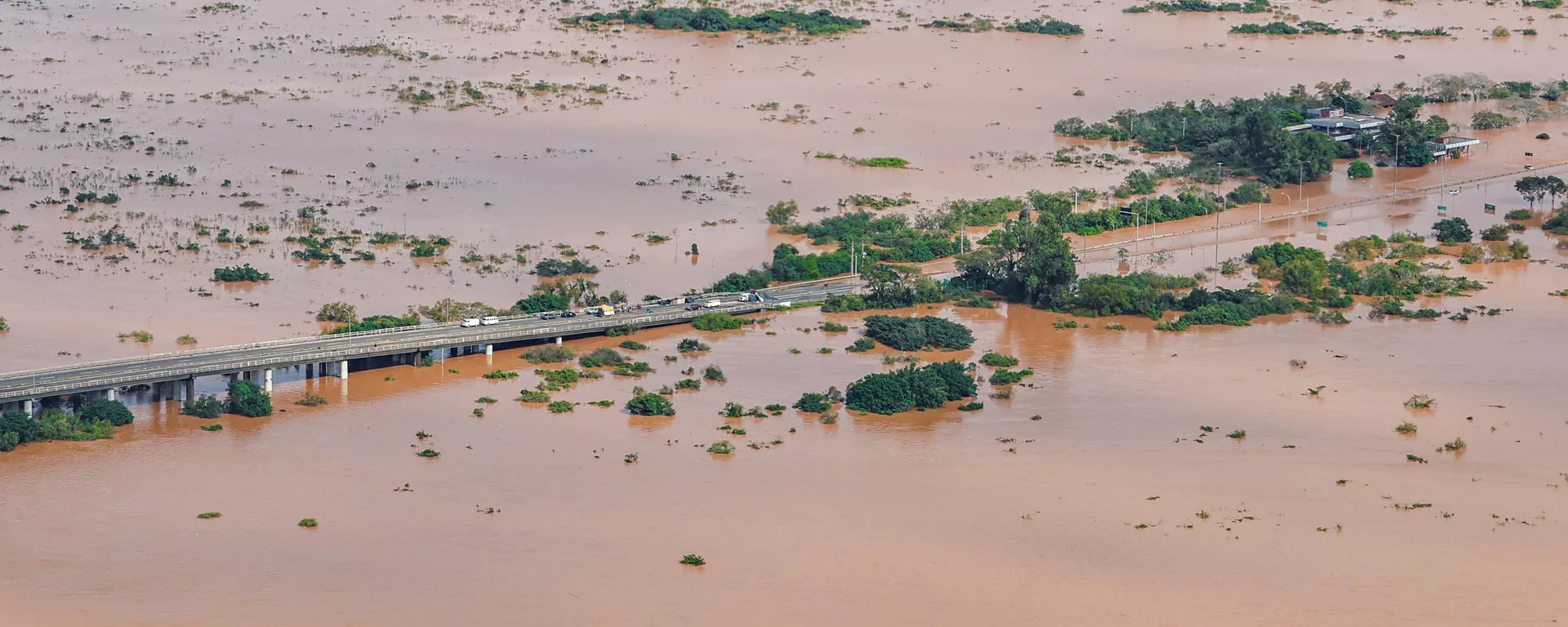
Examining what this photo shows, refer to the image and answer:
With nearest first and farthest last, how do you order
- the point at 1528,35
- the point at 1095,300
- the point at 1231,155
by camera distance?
the point at 1095,300 < the point at 1231,155 < the point at 1528,35

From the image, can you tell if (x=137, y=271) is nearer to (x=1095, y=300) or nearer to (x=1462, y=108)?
(x=1095, y=300)

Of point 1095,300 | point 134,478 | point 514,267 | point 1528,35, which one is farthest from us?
point 1528,35

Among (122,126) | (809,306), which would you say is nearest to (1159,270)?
(809,306)

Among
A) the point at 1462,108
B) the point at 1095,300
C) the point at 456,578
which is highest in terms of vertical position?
the point at 1462,108

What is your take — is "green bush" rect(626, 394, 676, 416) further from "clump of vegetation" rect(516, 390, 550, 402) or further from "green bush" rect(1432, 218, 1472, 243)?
"green bush" rect(1432, 218, 1472, 243)

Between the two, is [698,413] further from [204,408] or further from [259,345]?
[204,408]

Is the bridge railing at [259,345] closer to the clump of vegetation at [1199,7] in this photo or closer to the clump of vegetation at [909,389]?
the clump of vegetation at [909,389]

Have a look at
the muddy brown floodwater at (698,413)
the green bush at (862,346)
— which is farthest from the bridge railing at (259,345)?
the green bush at (862,346)
